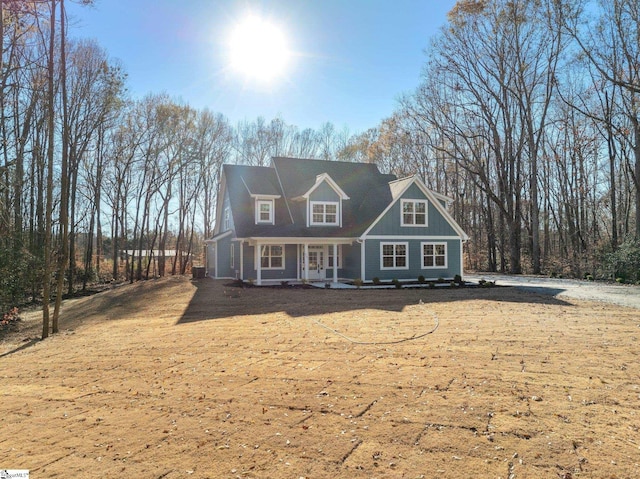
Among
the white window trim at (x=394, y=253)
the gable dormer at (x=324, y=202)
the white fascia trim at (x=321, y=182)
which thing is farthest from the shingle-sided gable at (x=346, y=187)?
the white window trim at (x=394, y=253)

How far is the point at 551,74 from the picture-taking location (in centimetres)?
2700

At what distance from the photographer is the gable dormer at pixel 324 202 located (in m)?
22.0

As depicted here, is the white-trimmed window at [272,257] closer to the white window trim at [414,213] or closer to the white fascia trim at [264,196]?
the white fascia trim at [264,196]

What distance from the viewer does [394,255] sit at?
21.5 metres

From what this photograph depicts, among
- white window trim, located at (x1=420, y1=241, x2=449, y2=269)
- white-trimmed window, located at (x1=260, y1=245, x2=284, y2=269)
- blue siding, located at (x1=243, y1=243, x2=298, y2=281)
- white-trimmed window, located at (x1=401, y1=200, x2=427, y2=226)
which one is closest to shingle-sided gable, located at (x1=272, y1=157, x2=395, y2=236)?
white-trimmed window, located at (x1=401, y1=200, x2=427, y2=226)

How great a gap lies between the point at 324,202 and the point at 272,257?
3.97m

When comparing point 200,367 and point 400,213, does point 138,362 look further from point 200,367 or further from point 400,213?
point 400,213

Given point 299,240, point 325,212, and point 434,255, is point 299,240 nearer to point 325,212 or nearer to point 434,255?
point 325,212

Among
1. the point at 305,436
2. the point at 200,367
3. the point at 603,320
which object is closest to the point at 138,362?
the point at 200,367

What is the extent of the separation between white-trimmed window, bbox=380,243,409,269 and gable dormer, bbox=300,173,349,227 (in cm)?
286

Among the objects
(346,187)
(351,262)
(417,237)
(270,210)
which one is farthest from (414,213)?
(270,210)

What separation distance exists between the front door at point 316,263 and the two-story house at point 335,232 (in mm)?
53

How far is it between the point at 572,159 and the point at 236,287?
25.8m

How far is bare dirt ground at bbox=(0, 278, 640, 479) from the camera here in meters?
3.47
